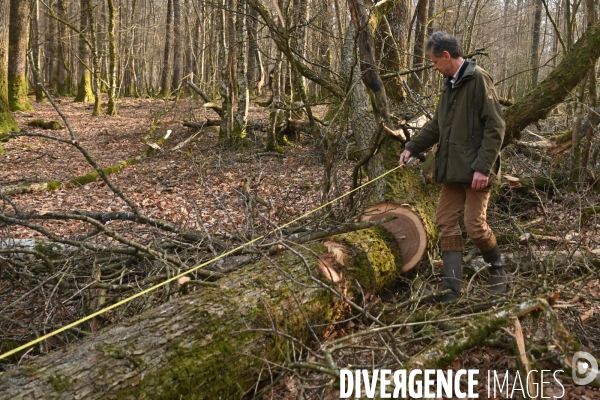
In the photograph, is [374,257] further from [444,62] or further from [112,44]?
[112,44]

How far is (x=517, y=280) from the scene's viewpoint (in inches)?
148

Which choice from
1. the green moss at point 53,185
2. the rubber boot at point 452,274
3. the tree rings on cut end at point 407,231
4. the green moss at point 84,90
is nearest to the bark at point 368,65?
the tree rings on cut end at point 407,231

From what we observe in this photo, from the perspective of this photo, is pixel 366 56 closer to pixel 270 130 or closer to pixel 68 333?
pixel 68 333

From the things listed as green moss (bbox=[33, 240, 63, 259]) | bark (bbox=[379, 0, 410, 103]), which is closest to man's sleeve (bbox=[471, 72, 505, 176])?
green moss (bbox=[33, 240, 63, 259])

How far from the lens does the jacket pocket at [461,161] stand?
3.84 meters

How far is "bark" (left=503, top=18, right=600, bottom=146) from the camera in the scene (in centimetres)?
508

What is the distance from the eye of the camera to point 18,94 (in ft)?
49.3

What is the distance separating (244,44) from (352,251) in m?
7.71

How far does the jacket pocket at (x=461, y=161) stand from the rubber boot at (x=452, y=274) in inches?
24.3

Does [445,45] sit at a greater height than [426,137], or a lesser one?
greater

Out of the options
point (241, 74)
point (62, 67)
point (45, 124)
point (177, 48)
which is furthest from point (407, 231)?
point (62, 67)

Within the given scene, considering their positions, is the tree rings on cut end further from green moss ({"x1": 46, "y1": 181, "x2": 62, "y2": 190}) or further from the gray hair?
green moss ({"x1": 46, "y1": 181, "x2": 62, "y2": 190})

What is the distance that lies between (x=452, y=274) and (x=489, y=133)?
3.74ft

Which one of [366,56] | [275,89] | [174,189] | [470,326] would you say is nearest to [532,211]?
[366,56]
